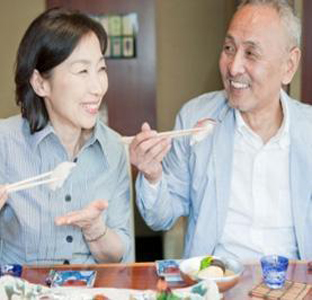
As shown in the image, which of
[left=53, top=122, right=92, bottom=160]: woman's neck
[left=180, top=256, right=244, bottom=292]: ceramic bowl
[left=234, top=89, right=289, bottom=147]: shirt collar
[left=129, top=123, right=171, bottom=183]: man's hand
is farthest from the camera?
[left=234, top=89, right=289, bottom=147]: shirt collar

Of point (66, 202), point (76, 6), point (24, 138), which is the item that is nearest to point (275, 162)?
point (66, 202)

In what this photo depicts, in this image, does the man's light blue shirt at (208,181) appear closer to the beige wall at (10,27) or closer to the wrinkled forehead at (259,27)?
the wrinkled forehead at (259,27)

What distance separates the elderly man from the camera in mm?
1741

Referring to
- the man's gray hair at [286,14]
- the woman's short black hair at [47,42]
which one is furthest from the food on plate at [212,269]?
the man's gray hair at [286,14]

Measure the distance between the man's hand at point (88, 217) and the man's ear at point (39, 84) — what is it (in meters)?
0.42

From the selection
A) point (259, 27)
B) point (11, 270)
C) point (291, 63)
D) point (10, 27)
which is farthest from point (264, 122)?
point (10, 27)

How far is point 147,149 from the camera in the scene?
1545mm

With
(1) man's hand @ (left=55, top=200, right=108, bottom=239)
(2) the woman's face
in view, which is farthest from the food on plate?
(2) the woman's face

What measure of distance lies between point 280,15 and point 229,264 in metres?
0.86

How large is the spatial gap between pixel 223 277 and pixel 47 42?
0.84m

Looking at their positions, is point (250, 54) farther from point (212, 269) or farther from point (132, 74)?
point (132, 74)

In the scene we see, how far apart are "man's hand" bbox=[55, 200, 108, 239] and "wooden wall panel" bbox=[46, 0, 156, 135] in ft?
8.97

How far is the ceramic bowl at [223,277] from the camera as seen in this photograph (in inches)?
50.1

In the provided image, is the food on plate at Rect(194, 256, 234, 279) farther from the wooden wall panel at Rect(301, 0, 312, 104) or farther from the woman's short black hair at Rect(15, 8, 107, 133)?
the wooden wall panel at Rect(301, 0, 312, 104)
